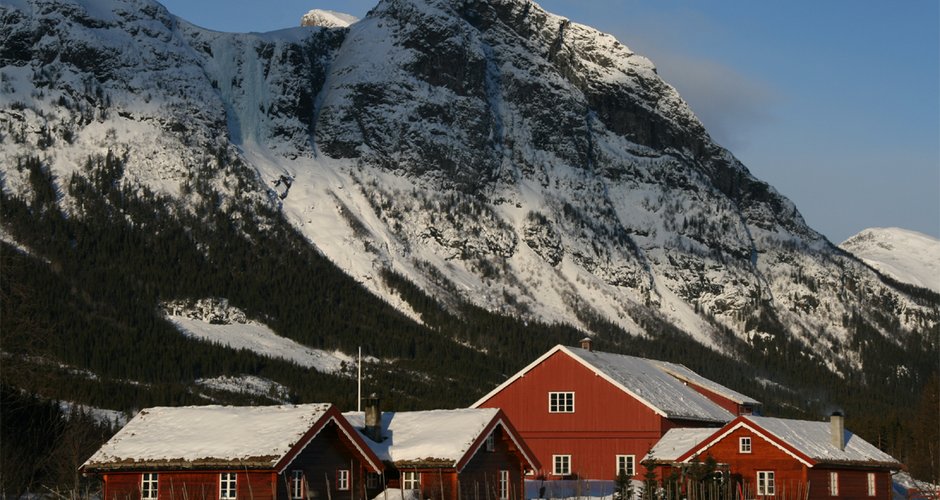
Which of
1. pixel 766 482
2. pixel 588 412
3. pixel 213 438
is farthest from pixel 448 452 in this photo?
pixel 588 412

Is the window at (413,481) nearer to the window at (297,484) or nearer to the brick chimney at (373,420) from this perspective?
the brick chimney at (373,420)

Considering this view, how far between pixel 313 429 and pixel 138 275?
144 meters

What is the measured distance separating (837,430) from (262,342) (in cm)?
12156

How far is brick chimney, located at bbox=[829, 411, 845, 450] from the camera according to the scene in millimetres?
73438

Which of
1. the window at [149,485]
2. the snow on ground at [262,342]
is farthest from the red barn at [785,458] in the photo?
the snow on ground at [262,342]

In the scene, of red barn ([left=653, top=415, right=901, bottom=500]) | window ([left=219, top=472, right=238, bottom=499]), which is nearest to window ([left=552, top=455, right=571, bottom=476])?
red barn ([left=653, top=415, right=901, bottom=500])

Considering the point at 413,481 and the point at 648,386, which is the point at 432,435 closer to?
the point at 413,481

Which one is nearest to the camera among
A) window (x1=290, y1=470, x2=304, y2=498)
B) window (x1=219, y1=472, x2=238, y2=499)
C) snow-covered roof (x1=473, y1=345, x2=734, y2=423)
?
window (x1=219, y1=472, x2=238, y2=499)

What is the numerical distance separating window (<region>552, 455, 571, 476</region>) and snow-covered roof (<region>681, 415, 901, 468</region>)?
13.7 metres

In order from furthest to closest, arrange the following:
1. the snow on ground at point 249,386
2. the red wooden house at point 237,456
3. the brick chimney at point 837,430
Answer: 1. the snow on ground at point 249,386
2. the brick chimney at point 837,430
3. the red wooden house at point 237,456

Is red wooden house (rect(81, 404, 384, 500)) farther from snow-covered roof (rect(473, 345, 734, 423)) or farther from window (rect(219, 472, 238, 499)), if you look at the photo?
snow-covered roof (rect(473, 345, 734, 423))

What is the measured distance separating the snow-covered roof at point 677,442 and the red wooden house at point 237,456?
64.2 feet

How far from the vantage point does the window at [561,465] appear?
3344 inches

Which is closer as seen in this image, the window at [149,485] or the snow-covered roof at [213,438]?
the snow-covered roof at [213,438]
